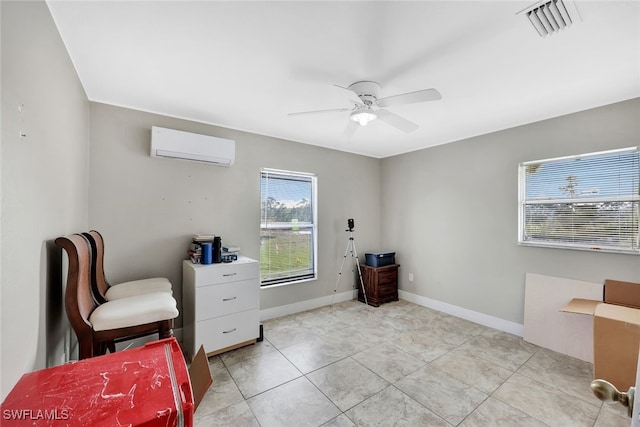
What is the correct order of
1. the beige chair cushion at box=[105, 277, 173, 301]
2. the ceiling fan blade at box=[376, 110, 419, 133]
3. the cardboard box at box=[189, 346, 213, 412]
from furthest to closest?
the ceiling fan blade at box=[376, 110, 419, 133] < the beige chair cushion at box=[105, 277, 173, 301] < the cardboard box at box=[189, 346, 213, 412]

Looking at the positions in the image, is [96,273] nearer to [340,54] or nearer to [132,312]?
[132,312]

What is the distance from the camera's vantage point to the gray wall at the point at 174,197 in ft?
8.43

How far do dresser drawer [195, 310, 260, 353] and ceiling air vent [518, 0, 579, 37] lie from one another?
9.98ft

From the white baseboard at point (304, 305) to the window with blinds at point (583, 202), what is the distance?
247cm

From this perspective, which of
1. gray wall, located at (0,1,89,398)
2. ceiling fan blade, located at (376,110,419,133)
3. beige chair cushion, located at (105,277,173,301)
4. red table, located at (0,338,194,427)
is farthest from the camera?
ceiling fan blade, located at (376,110,419,133)

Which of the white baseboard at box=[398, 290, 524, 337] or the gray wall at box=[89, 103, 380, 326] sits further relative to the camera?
the white baseboard at box=[398, 290, 524, 337]

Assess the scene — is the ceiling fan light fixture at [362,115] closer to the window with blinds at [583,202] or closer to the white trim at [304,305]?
the window with blinds at [583,202]

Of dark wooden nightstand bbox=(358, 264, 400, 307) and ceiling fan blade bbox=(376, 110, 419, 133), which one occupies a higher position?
ceiling fan blade bbox=(376, 110, 419, 133)

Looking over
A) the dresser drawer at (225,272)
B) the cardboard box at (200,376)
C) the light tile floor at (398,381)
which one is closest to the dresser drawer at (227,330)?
the light tile floor at (398,381)

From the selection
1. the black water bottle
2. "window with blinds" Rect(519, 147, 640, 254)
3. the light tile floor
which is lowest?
the light tile floor

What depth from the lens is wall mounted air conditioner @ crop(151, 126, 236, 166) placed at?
2.63 metres

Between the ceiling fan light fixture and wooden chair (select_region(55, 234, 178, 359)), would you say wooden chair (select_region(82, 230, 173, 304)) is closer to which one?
wooden chair (select_region(55, 234, 178, 359))

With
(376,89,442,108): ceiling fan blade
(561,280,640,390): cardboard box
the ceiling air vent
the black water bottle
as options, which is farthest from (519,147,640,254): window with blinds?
the black water bottle

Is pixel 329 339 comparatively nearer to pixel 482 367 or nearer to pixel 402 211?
pixel 482 367
